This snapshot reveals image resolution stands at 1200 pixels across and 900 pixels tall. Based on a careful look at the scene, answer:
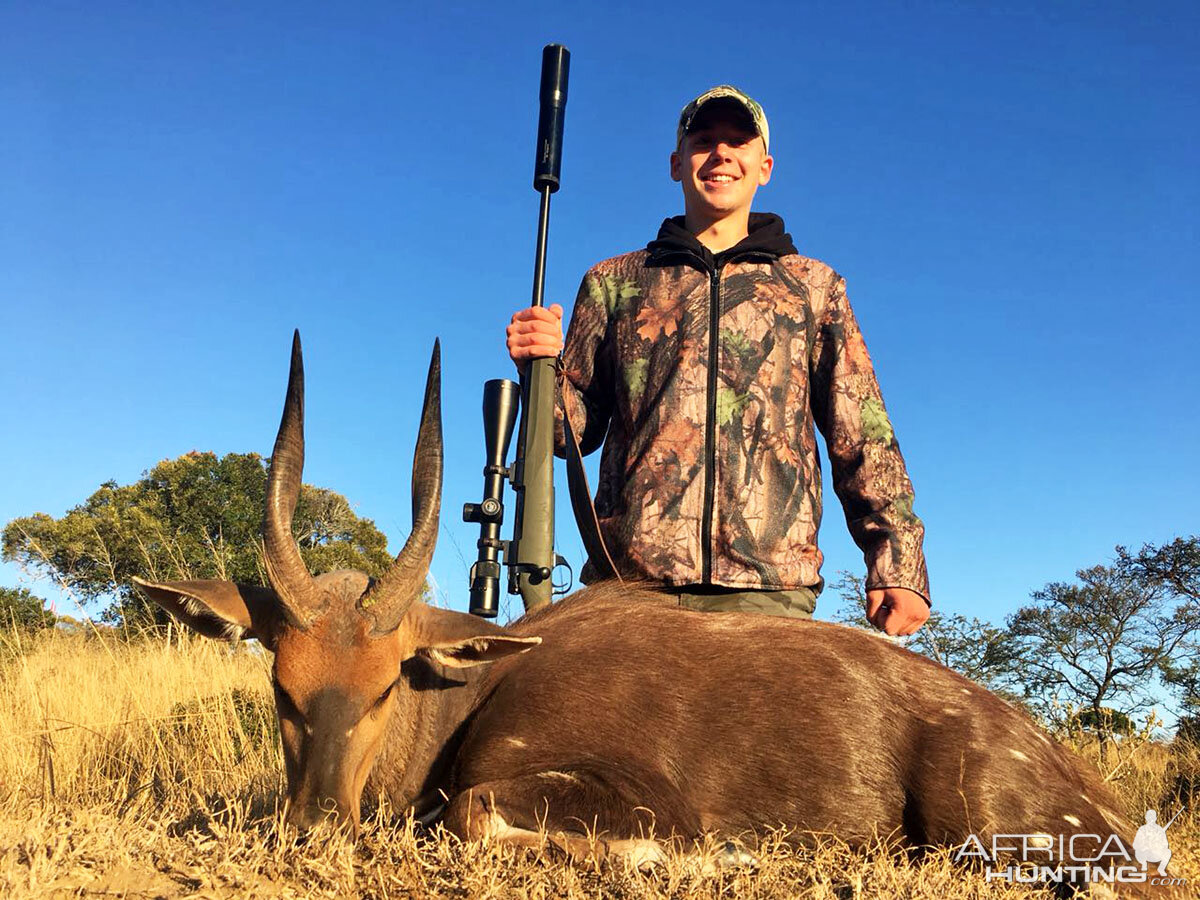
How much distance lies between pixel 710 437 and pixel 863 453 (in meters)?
0.89

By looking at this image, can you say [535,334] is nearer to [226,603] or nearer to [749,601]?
[749,601]

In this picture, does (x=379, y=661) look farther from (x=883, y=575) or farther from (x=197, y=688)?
(x=197, y=688)

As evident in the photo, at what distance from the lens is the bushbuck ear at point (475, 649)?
13.0 feet

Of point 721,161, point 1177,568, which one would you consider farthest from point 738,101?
point 1177,568

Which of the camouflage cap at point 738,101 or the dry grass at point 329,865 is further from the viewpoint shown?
the camouflage cap at point 738,101

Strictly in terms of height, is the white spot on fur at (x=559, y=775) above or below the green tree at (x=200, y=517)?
below

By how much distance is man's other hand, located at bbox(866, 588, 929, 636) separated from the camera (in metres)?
5.13

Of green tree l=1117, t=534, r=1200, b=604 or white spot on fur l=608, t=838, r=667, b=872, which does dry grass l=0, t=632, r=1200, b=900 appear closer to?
white spot on fur l=608, t=838, r=667, b=872

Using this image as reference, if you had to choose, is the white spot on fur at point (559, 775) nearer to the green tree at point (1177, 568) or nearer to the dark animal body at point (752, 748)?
the dark animal body at point (752, 748)

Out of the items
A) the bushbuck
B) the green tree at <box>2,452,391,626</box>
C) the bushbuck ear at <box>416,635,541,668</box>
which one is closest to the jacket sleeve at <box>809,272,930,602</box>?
the bushbuck

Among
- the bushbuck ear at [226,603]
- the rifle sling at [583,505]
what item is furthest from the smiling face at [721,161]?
the bushbuck ear at [226,603]

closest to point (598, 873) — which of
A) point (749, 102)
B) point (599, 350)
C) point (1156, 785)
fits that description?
point (599, 350)

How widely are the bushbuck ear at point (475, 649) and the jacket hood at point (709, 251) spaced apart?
8.22 ft

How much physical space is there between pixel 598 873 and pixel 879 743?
1.34 m
